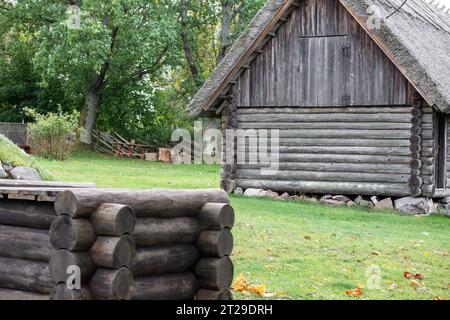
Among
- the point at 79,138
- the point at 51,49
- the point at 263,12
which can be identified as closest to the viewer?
the point at 263,12

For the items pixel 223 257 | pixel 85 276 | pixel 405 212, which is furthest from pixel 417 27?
pixel 85 276

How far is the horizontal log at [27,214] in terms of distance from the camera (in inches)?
301

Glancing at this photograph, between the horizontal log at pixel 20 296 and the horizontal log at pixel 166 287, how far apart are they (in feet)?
2.84

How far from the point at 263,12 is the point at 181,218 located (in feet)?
43.0

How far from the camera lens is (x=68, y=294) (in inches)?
283

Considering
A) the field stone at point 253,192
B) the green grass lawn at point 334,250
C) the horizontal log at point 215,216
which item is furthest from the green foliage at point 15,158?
the horizontal log at point 215,216

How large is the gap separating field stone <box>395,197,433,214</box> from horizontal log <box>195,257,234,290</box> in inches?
→ 462

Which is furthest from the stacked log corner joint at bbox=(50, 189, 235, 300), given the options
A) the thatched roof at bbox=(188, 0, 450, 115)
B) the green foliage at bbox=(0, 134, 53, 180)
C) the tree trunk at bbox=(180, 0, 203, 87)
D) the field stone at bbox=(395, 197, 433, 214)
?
the tree trunk at bbox=(180, 0, 203, 87)

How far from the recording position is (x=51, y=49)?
3531cm

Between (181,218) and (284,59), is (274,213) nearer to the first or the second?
(284,59)

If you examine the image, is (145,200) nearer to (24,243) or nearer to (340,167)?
(24,243)

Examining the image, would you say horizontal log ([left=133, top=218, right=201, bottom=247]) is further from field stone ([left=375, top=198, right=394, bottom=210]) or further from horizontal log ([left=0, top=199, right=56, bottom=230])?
field stone ([left=375, top=198, right=394, bottom=210])

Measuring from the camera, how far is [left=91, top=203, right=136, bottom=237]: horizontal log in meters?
7.14

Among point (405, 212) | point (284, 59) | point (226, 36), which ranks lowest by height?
point (405, 212)
